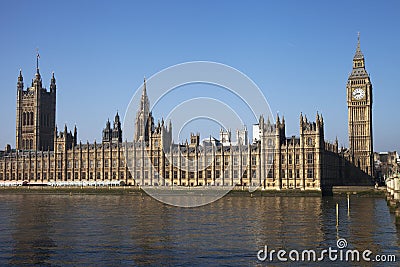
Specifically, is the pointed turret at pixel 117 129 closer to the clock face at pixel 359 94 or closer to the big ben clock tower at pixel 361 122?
the big ben clock tower at pixel 361 122

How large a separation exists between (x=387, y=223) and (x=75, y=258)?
33641mm

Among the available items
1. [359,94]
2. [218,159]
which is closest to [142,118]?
[218,159]

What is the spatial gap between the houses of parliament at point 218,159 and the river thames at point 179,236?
155ft

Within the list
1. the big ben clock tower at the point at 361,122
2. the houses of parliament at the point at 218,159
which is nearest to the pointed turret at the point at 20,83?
the houses of parliament at the point at 218,159

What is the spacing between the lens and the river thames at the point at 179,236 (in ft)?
119

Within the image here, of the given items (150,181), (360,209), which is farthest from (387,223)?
(150,181)

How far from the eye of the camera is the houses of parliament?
115125 millimetres

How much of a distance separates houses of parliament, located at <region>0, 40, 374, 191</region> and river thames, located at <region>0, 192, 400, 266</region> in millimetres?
47339

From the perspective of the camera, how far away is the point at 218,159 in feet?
408

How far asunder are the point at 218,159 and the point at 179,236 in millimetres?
78509

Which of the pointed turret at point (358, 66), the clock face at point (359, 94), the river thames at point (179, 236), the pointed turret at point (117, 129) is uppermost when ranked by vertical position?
the pointed turret at point (358, 66)

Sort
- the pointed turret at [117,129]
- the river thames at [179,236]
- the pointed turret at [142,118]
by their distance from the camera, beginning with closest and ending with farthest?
1. the river thames at [179,236]
2. the pointed turret at [142,118]
3. the pointed turret at [117,129]

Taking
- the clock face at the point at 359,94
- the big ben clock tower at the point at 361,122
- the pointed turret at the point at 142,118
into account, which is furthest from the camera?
the pointed turret at the point at 142,118

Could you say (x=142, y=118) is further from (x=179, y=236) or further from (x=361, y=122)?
(x=179, y=236)
